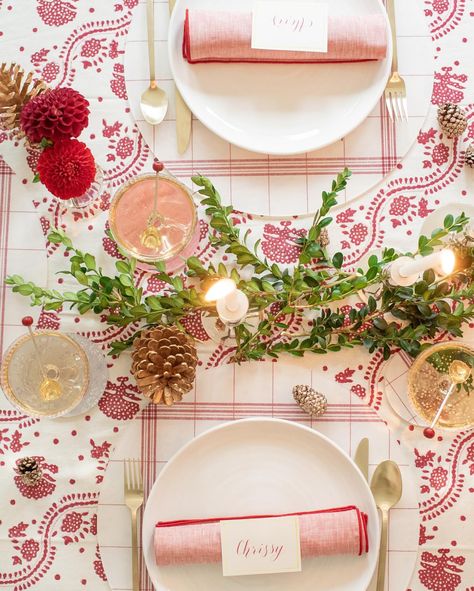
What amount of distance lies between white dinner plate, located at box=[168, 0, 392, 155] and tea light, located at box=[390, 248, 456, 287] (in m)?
0.26

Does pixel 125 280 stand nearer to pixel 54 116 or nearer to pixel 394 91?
pixel 54 116

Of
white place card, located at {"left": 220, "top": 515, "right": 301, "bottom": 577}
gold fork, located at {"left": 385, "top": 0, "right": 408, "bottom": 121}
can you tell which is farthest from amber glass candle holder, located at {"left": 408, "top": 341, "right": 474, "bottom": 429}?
gold fork, located at {"left": 385, "top": 0, "right": 408, "bottom": 121}

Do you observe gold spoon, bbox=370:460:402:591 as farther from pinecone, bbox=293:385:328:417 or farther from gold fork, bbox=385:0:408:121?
gold fork, bbox=385:0:408:121

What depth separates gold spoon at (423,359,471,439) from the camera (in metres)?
1.12

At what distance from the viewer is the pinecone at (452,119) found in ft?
3.77

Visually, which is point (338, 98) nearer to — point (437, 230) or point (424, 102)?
point (424, 102)

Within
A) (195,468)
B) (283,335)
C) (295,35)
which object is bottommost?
(195,468)

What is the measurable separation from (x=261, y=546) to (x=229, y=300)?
15.3 inches

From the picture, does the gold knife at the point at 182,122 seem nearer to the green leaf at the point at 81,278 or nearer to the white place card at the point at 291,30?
the white place card at the point at 291,30

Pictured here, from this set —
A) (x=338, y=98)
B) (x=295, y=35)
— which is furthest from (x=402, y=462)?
(x=295, y=35)

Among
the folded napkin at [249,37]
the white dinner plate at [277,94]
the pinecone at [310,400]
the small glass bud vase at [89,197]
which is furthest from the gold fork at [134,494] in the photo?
the folded napkin at [249,37]

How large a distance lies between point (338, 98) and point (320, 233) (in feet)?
0.75

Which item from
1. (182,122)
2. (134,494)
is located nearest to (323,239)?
(182,122)

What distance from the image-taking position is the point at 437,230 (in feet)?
3.59
